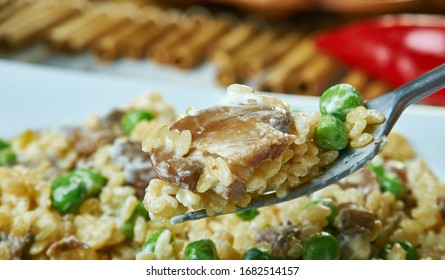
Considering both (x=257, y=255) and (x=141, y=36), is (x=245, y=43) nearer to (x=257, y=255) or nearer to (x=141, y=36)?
(x=141, y=36)

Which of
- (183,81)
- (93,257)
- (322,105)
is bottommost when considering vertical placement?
(183,81)

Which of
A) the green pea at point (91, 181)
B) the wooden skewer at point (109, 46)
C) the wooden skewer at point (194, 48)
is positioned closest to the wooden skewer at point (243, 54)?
the wooden skewer at point (194, 48)

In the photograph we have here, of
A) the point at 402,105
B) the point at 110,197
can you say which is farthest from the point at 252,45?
the point at 402,105

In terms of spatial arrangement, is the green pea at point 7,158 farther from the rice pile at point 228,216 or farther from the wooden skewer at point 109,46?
the wooden skewer at point 109,46

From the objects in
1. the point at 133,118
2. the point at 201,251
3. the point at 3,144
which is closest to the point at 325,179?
the point at 201,251

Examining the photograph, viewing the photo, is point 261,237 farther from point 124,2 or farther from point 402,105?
point 124,2

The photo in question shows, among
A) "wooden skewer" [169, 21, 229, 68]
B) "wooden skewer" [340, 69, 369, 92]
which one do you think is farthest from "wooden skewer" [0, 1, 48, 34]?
"wooden skewer" [340, 69, 369, 92]
